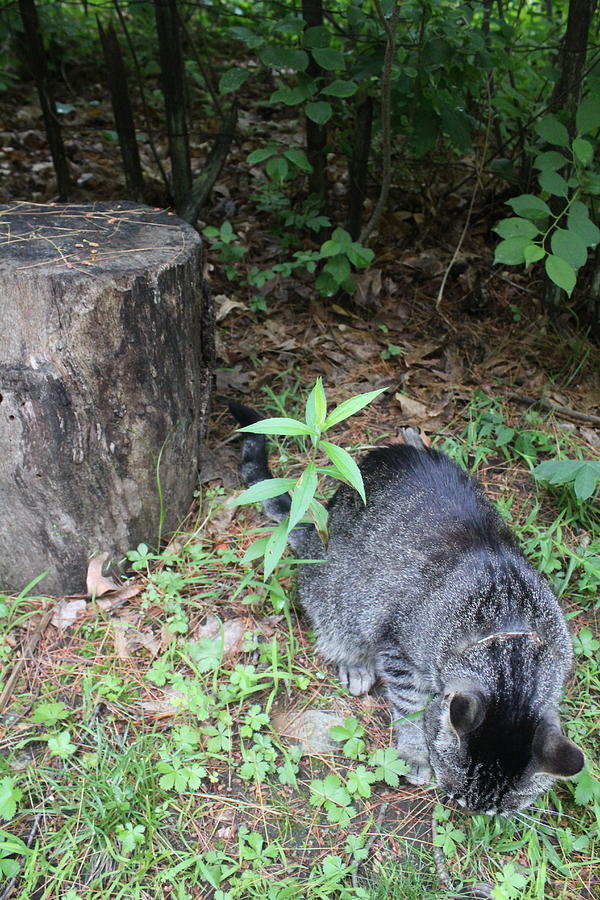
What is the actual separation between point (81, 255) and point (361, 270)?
245cm

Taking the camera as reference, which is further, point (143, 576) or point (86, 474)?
point (143, 576)

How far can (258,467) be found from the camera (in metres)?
3.31

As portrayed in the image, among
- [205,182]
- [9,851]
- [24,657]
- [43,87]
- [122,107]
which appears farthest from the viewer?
[43,87]

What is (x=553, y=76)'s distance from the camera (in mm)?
4070

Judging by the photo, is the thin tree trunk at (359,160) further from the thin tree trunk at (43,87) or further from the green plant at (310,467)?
the green plant at (310,467)

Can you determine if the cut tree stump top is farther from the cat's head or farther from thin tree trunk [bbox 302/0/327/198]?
the cat's head

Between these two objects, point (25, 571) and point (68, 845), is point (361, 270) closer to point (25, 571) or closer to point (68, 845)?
point (25, 571)

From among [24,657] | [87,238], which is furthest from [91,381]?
[24,657]

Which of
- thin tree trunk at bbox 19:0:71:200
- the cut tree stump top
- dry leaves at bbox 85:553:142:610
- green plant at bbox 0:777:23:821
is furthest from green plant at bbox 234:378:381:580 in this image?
thin tree trunk at bbox 19:0:71:200

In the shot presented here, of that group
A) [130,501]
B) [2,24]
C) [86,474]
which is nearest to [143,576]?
[130,501]

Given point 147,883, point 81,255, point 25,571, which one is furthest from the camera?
point 25,571

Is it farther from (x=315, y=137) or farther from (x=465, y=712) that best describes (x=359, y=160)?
(x=465, y=712)

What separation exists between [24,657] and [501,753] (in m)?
1.78

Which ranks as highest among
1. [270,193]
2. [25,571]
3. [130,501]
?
[270,193]
